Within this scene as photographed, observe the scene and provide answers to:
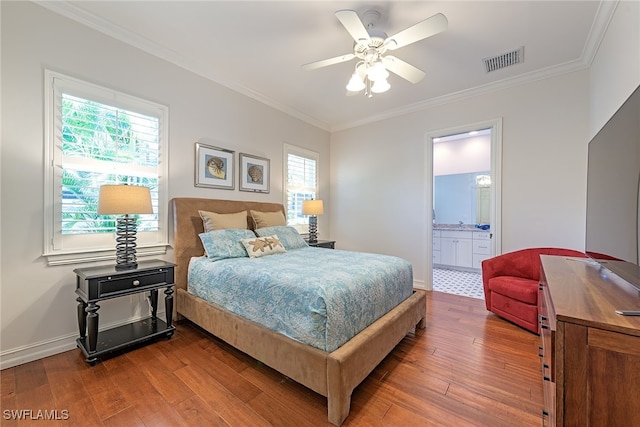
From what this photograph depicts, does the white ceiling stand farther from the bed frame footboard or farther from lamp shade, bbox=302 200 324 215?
the bed frame footboard

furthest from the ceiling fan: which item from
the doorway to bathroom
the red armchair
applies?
the doorway to bathroom

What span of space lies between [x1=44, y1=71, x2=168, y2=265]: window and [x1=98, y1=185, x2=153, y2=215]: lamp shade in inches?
14.7

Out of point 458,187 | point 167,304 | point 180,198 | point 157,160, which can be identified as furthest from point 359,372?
point 458,187

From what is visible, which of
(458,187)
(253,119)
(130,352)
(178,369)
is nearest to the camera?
(178,369)

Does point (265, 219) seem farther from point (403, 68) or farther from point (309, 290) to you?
point (403, 68)

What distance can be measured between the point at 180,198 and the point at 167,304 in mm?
1133

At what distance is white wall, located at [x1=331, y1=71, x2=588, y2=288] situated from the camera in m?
3.00

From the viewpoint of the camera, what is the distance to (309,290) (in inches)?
63.4

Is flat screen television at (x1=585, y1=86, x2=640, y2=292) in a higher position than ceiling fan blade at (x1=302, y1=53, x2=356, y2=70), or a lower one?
lower

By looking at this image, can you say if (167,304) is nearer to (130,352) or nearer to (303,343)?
(130,352)

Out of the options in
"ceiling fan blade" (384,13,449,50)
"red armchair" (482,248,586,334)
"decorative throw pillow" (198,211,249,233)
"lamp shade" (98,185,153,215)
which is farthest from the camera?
"decorative throw pillow" (198,211,249,233)

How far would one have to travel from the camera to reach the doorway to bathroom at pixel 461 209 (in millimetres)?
5172

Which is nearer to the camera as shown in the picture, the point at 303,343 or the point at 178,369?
the point at 303,343

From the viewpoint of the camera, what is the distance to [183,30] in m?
2.49
